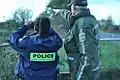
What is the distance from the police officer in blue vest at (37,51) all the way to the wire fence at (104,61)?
1800 millimetres

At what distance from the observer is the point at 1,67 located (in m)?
7.67

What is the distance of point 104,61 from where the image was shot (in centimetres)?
895

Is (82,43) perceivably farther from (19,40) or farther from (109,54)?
(109,54)

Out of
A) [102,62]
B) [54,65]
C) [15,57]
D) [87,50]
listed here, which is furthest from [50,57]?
[102,62]

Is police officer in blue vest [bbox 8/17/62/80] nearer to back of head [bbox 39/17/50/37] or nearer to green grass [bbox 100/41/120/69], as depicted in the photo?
back of head [bbox 39/17/50/37]

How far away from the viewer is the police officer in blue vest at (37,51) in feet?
18.8

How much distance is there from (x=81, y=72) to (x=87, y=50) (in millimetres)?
304

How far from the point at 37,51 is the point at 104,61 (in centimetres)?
343

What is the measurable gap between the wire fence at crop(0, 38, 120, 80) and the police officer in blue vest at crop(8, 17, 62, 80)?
180cm

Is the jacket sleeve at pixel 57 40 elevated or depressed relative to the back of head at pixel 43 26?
depressed

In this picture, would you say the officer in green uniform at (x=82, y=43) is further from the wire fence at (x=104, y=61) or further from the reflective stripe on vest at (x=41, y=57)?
the wire fence at (x=104, y=61)

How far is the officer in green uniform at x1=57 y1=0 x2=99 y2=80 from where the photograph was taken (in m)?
5.66

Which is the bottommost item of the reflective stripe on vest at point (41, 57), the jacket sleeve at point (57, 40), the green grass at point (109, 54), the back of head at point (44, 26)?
the green grass at point (109, 54)

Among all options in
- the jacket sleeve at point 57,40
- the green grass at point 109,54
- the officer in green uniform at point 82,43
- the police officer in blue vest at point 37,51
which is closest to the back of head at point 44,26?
the police officer in blue vest at point 37,51
